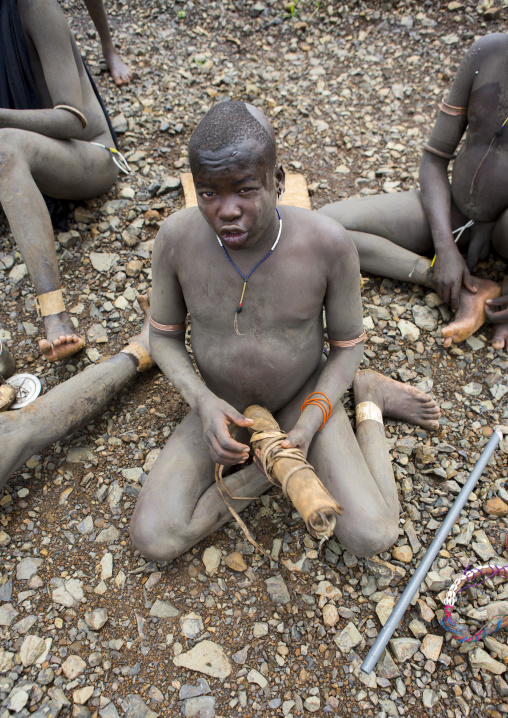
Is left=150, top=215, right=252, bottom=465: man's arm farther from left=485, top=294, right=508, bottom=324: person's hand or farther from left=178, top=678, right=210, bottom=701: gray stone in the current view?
left=485, top=294, right=508, bottom=324: person's hand

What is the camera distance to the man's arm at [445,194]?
320 centimetres

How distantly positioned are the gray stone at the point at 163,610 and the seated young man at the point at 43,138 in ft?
4.78

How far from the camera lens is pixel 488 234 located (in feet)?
11.2

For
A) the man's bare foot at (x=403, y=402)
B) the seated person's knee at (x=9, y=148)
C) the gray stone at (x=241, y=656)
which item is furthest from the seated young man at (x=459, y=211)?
the gray stone at (x=241, y=656)

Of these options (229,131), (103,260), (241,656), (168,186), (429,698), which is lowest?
(429,698)

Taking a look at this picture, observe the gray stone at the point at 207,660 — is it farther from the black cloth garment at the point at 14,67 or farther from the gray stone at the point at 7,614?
the black cloth garment at the point at 14,67

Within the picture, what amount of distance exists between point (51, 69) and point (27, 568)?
9.49 ft

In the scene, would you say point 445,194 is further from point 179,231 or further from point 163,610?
point 163,610

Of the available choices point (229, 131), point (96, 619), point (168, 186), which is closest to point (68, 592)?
point (96, 619)

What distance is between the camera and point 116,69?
16.1 feet

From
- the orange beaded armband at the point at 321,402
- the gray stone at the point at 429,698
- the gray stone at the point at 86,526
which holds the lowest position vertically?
the gray stone at the point at 429,698

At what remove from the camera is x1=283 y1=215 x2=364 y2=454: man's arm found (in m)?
2.13

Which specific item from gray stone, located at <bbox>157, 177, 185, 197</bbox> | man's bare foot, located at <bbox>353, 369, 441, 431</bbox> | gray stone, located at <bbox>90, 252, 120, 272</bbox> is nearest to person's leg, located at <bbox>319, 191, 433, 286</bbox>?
man's bare foot, located at <bbox>353, 369, 441, 431</bbox>

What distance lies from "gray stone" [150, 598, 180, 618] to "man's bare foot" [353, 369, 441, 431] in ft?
4.42
